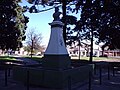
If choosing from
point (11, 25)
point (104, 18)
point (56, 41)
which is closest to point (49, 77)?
point (56, 41)

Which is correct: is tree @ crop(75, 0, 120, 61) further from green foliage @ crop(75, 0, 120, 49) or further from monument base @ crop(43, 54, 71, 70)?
monument base @ crop(43, 54, 71, 70)

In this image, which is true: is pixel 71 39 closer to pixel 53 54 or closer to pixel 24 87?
pixel 53 54

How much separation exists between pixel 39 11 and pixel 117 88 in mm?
21016

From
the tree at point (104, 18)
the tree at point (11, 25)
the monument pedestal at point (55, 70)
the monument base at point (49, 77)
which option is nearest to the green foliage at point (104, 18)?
the tree at point (104, 18)

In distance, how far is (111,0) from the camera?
34875 mm

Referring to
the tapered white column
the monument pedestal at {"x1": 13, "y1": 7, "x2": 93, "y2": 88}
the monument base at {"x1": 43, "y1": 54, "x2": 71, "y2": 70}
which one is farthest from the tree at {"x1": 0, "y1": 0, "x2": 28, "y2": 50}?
the monument base at {"x1": 43, "y1": 54, "x2": 71, "y2": 70}

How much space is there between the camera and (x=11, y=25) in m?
33.5

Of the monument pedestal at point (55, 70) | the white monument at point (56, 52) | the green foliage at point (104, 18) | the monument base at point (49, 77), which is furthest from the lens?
the green foliage at point (104, 18)

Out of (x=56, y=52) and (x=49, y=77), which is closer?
(x=49, y=77)

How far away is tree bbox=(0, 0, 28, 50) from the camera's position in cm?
3303

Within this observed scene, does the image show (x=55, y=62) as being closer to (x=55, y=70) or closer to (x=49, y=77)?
(x=55, y=70)

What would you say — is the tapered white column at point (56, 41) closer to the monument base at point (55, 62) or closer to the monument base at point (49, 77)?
the monument base at point (55, 62)

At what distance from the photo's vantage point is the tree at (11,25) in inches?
1300

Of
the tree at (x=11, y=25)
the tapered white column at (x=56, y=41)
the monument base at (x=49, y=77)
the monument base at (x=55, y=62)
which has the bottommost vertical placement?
the monument base at (x=49, y=77)
